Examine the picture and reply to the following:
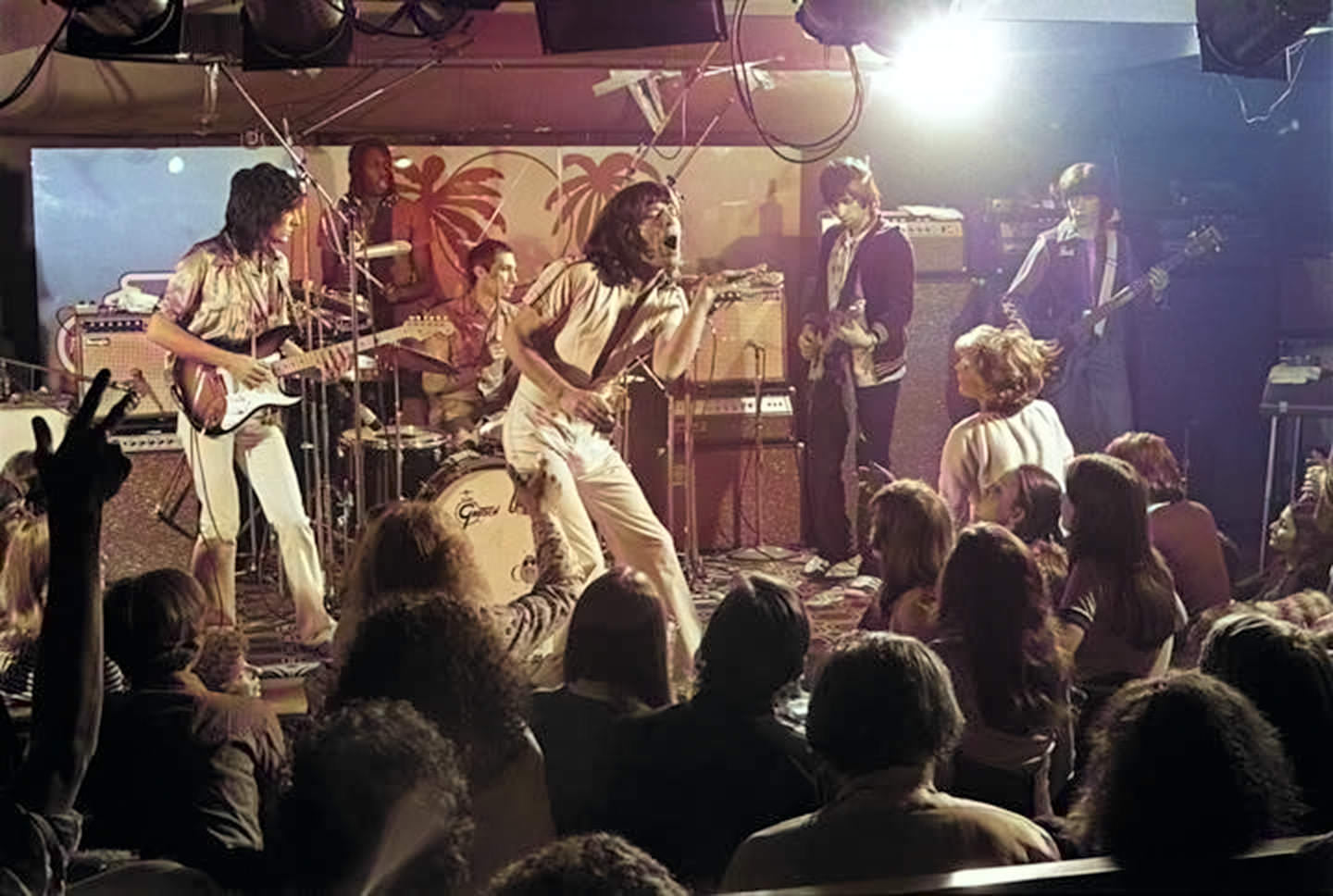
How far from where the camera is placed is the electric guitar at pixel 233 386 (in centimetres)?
513

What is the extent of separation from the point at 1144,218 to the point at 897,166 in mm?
1069

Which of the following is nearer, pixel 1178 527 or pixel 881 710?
pixel 881 710

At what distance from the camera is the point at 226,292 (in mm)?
5184

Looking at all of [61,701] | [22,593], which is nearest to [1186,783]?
[61,701]

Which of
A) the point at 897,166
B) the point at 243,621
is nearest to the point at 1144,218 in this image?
the point at 897,166

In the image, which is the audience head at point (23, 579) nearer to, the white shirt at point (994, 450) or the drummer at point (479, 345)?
the drummer at point (479, 345)

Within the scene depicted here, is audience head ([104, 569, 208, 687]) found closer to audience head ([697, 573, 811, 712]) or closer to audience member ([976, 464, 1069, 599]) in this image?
audience head ([697, 573, 811, 712])

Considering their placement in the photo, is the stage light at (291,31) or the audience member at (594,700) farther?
the stage light at (291,31)

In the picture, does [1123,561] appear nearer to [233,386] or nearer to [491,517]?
[491,517]

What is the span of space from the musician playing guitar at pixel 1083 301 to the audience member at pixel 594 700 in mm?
2762

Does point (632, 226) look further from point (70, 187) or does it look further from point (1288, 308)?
point (1288, 308)

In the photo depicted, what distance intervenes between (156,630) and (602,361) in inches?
95.7

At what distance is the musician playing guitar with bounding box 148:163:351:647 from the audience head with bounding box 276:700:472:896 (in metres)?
2.58

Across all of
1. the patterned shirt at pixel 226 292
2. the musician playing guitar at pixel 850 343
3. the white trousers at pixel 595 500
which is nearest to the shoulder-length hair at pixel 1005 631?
the white trousers at pixel 595 500
